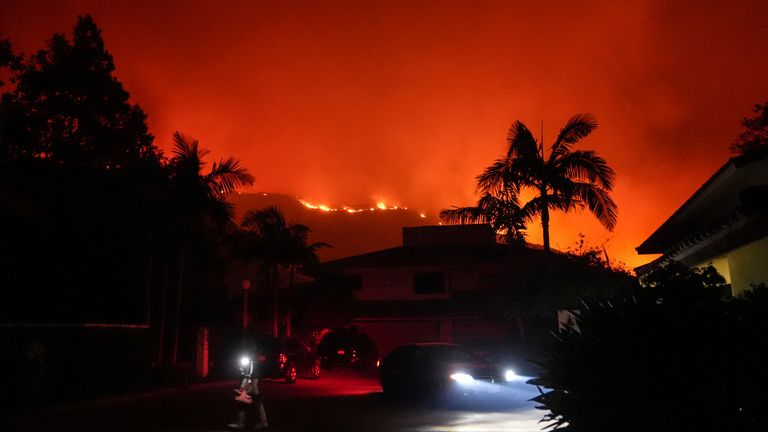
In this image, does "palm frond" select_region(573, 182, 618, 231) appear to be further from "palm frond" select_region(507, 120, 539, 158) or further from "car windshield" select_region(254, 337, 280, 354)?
"car windshield" select_region(254, 337, 280, 354)

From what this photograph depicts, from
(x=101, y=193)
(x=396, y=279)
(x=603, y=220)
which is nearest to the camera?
(x=603, y=220)

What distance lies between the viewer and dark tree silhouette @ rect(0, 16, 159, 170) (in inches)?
1219

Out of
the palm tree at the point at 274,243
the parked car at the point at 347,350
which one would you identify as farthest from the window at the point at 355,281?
the palm tree at the point at 274,243

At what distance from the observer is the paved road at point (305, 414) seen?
13.0 m

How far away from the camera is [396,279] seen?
140 feet

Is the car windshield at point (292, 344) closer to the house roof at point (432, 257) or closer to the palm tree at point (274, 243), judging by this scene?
the palm tree at point (274, 243)

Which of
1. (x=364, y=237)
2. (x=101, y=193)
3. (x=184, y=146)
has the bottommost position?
(x=101, y=193)

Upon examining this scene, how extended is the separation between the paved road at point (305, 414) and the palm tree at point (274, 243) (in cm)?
1603

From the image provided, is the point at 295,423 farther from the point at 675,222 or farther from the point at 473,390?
the point at 675,222

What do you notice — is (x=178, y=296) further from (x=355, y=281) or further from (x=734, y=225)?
(x=734, y=225)

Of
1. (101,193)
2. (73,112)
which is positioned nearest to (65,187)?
(101,193)

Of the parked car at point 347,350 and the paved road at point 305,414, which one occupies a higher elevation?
the parked car at point 347,350

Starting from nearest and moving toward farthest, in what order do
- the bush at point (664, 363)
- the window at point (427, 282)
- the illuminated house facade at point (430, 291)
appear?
the bush at point (664, 363) < the illuminated house facade at point (430, 291) < the window at point (427, 282)

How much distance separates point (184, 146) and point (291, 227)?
12.7 metres
